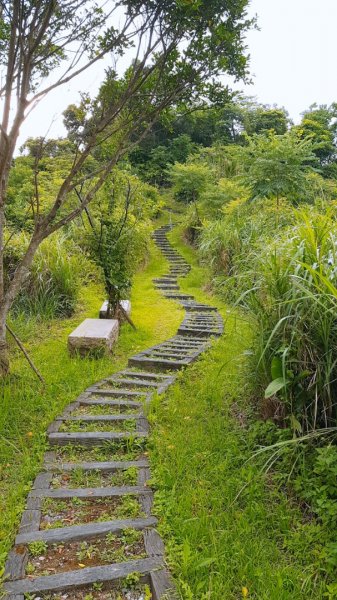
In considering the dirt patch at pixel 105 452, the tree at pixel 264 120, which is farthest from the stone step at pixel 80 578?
the tree at pixel 264 120

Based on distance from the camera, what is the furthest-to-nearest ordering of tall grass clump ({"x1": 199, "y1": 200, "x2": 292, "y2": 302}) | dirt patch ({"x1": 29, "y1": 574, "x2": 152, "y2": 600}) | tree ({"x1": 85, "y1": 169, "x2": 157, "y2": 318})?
tall grass clump ({"x1": 199, "y1": 200, "x2": 292, "y2": 302}) < tree ({"x1": 85, "y1": 169, "x2": 157, "y2": 318}) < dirt patch ({"x1": 29, "y1": 574, "x2": 152, "y2": 600})

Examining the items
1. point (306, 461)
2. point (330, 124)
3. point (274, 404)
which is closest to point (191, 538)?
point (306, 461)

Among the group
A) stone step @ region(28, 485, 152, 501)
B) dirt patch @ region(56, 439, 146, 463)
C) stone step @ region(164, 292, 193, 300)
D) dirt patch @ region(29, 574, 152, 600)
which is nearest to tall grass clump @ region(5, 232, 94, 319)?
stone step @ region(164, 292, 193, 300)

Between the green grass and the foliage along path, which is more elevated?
the green grass

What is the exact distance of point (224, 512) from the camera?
2041 mm

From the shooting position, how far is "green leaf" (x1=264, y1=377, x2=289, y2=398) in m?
2.12

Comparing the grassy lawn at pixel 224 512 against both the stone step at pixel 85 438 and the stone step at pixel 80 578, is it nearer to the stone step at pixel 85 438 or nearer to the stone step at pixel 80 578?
the stone step at pixel 80 578

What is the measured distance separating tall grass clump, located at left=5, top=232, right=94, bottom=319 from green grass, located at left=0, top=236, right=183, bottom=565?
223 millimetres

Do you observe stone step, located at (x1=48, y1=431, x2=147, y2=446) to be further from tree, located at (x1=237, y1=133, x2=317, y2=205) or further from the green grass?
tree, located at (x1=237, y1=133, x2=317, y2=205)

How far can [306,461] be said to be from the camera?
2.18m

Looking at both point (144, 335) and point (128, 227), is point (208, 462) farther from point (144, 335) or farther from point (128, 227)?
point (128, 227)

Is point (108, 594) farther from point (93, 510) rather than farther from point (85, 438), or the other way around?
point (85, 438)

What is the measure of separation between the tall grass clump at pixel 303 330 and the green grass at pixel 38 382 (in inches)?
58.9

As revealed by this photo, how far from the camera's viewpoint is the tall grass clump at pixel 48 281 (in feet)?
18.3
